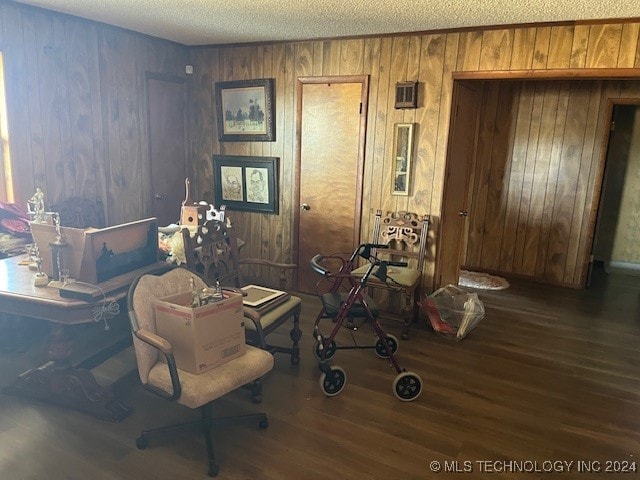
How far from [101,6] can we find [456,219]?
12.1 feet

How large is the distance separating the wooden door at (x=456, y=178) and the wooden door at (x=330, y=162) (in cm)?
83

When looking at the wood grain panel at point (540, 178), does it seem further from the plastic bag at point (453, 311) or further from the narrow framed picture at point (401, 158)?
the narrow framed picture at point (401, 158)

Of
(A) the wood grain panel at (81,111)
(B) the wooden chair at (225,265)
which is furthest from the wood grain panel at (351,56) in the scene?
(A) the wood grain panel at (81,111)

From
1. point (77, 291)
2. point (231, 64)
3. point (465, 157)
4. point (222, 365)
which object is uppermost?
point (231, 64)

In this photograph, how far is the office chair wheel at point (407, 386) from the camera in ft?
9.98

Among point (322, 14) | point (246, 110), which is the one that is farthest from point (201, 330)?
point (246, 110)

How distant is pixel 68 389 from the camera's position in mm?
2857

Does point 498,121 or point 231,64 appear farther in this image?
point 498,121

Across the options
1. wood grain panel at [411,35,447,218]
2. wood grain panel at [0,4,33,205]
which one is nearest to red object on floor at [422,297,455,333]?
wood grain panel at [411,35,447,218]

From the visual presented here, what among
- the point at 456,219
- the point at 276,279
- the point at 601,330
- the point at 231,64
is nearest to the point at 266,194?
the point at 276,279

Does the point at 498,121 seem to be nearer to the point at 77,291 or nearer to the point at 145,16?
the point at 145,16

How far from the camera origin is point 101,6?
12.4 feet

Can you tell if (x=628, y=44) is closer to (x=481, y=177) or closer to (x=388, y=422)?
(x=481, y=177)

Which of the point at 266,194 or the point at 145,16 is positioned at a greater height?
the point at 145,16
